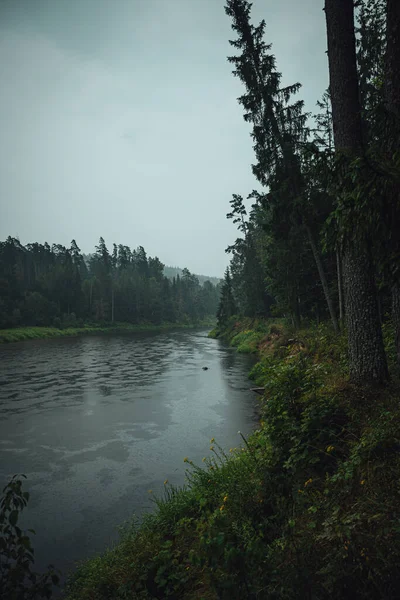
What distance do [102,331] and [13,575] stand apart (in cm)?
6511

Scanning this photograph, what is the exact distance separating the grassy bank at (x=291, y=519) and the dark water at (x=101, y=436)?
4.20 feet

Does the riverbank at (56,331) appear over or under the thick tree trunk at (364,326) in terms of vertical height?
under

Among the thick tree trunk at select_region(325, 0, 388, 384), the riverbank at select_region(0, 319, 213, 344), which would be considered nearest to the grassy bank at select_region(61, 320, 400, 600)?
the thick tree trunk at select_region(325, 0, 388, 384)

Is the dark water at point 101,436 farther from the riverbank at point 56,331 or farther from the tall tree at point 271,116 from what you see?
the riverbank at point 56,331

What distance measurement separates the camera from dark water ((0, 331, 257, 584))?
6.13m

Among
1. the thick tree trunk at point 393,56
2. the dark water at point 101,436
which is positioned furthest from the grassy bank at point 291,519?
the thick tree trunk at point 393,56

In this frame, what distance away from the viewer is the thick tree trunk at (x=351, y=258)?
5871 mm

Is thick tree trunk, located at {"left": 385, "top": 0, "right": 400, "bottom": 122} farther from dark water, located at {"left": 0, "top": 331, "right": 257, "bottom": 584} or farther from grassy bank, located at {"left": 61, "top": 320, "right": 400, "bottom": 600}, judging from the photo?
dark water, located at {"left": 0, "top": 331, "right": 257, "bottom": 584}

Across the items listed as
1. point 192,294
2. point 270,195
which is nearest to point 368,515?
point 270,195

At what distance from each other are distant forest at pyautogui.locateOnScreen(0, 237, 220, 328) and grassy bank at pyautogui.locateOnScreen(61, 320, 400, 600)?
175ft

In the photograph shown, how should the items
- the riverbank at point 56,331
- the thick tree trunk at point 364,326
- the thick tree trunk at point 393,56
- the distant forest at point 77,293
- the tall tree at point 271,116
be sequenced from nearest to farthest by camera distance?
1. the thick tree trunk at point 393,56
2. the thick tree trunk at point 364,326
3. the tall tree at point 271,116
4. the riverbank at point 56,331
5. the distant forest at point 77,293

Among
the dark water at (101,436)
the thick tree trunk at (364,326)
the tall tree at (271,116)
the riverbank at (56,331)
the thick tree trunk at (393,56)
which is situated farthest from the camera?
the riverbank at (56,331)

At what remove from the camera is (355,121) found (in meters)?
6.00

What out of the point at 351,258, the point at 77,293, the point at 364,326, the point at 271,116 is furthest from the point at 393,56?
the point at 77,293
